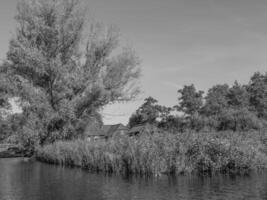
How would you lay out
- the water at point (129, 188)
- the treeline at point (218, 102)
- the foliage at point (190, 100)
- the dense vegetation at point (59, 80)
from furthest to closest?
the foliage at point (190, 100)
the treeline at point (218, 102)
the dense vegetation at point (59, 80)
the water at point (129, 188)

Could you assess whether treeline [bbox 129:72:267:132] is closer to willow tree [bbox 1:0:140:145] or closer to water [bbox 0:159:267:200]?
willow tree [bbox 1:0:140:145]

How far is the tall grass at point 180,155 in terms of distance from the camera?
1956 centimetres

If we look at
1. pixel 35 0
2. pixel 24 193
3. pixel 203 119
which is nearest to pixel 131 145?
pixel 24 193

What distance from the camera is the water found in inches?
521

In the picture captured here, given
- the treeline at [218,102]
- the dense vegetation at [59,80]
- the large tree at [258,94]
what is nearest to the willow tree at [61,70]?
the dense vegetation at [59,80]

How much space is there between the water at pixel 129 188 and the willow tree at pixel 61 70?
11832 mm

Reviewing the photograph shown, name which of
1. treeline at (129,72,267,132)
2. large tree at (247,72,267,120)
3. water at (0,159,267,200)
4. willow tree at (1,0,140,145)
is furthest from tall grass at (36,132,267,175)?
large tree at (247,72,267,120)

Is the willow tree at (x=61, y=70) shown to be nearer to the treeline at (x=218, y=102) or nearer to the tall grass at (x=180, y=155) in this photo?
the tall grass at (x=180, y=155)

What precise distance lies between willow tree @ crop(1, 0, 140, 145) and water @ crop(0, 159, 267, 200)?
11832mm

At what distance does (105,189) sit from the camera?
586 inches

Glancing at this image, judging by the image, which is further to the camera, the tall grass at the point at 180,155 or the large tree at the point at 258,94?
the large tree at the point at 258,94

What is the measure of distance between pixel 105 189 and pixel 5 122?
22.1 meters

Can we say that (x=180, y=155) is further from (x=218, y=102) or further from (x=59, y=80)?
(x=218, y=102)

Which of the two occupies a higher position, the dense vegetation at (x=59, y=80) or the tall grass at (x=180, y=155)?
the dense vegetation at (x=59, y=80)
